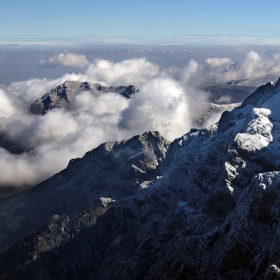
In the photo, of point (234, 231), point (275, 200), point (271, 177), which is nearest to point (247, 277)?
point (234, 231)

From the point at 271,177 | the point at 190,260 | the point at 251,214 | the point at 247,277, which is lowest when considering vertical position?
the point at 190,260

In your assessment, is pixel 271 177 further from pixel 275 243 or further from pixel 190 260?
pixel 190 260

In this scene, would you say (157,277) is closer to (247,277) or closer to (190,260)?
(190,260)

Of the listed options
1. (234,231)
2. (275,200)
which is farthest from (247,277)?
(275,200)

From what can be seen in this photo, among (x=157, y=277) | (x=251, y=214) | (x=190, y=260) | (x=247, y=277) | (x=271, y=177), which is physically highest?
(x=271, y=177)

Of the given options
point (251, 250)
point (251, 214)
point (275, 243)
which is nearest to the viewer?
point (275, 243)

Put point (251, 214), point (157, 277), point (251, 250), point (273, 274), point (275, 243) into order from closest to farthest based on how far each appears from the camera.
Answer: point (273, 274) < point (275, 243) < point (251, 250) < point (251, 214) < point (157, 277)

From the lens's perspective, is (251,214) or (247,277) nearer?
(247,277)

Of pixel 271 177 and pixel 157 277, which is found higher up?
pixel 271 177

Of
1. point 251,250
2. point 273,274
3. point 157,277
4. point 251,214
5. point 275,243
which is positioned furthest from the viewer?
point 157,277
